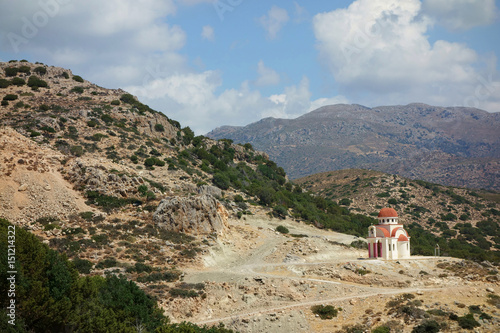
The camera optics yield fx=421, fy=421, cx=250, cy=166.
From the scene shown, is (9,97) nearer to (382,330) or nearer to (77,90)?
(77,90)

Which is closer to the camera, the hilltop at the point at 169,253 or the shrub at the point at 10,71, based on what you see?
the hilltop at the point at 169,253

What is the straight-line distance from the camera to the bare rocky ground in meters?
35.6

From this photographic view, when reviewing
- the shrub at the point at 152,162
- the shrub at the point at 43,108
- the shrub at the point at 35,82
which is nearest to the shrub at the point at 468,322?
the shrub at the point at 152,162

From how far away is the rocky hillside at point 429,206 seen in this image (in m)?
90.3

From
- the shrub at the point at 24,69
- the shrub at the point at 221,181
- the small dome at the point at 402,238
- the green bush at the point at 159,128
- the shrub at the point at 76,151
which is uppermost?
the shrub at the point at 24,69

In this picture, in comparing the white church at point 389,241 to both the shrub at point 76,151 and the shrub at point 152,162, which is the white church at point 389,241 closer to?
the shrub at point 152,162

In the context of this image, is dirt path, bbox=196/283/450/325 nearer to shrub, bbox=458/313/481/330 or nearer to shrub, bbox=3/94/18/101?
shrub, bbox=458/313/481/330

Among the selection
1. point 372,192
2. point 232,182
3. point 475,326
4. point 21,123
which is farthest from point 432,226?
point 21,123

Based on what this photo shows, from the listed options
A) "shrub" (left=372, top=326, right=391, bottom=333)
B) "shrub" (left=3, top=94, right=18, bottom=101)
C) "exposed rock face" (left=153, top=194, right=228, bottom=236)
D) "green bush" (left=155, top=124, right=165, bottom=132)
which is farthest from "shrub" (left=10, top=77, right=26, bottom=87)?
"shrub" (left=372, top=326, right=391, bottom=333)

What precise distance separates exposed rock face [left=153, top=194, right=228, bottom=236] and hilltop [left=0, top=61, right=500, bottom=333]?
15 cm

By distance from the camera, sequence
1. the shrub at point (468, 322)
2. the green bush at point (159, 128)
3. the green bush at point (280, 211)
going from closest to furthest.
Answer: the shrub at point (468, 322)
the green bush at point (280, 211)
the green bush at point (159, 128)

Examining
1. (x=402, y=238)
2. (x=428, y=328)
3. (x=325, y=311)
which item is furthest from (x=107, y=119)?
(x=428, y=328)

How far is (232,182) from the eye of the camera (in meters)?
82.7

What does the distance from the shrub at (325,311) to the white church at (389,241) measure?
15968mm
